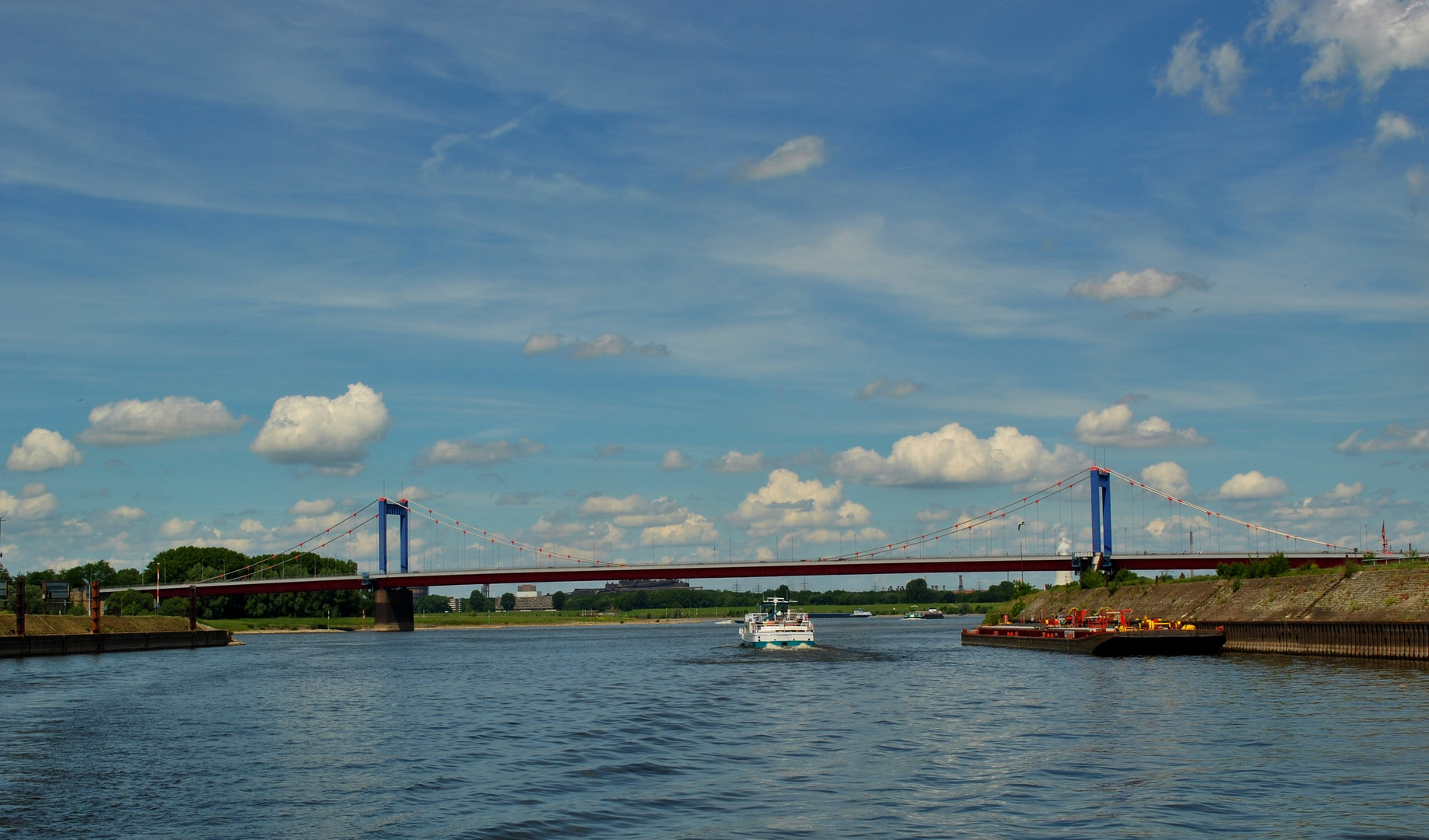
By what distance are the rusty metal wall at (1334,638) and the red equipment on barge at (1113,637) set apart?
5.00 feet

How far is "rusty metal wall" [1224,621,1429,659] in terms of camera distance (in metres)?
58.4

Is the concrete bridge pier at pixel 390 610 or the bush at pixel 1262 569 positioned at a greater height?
the bush at pixel 1262 569

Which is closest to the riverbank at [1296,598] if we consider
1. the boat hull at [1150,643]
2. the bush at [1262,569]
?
the bush at [1262,569]

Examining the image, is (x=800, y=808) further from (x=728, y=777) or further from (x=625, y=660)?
(x=625, y=660)

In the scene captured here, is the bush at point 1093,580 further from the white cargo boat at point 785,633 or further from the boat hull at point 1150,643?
the boat hull at point 1150,643

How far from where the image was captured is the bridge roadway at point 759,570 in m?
145

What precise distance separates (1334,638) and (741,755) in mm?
45600

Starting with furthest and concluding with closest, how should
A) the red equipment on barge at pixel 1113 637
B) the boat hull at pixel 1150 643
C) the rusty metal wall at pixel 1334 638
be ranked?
1. the red equipment on barge at pixel 1113 637
2. the boat hull at pixel 1150 643
3. the rusty metal wall at pixel 1334 638

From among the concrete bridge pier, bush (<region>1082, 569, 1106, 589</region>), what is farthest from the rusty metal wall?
the concrete bridge pier

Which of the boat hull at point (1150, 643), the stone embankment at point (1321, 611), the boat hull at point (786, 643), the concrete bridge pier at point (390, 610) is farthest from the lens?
the concrete bridge pier at point (390, 610)

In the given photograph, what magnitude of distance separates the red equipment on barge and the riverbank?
3188mm

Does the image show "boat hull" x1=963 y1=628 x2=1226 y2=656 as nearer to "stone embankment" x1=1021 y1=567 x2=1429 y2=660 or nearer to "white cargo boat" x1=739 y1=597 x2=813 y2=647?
"stone embankment" x1=1021 y1=567 x2=1429 y2=660

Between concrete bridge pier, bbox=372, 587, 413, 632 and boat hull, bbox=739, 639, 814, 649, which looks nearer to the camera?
boat hull, bbox=739, 639, 814, 649

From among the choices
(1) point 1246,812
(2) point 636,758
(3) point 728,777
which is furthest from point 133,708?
(1) point 1246,812
